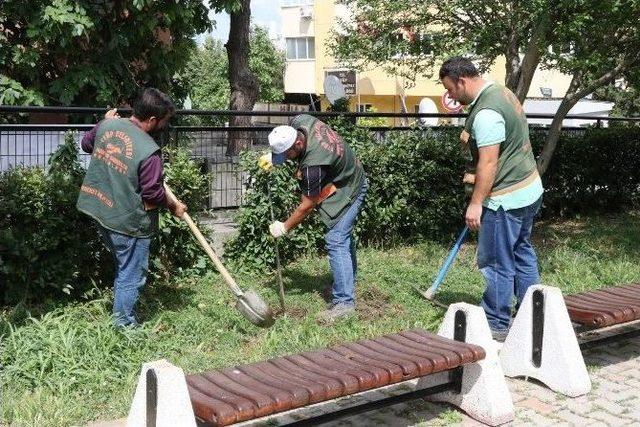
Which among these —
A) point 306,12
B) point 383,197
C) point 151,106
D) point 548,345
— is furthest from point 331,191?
point 306,12

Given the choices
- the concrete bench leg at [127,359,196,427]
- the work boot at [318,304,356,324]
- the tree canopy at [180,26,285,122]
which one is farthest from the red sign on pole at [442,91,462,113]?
the tree canopy at [180,26,285,122]

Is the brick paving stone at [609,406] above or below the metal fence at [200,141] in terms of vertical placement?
below

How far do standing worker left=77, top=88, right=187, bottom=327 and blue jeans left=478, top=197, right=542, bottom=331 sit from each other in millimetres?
2079

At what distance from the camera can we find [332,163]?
572 centimetres

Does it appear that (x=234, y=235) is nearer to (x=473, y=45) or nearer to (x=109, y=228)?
(x=109, y=228)

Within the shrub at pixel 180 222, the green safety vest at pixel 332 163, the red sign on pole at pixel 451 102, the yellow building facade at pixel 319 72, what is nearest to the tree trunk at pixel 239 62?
the red sign on pole at pixel 451 102

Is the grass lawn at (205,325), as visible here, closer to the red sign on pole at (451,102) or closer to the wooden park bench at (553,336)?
the wooden park bench at (553,336)

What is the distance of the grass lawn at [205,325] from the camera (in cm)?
430

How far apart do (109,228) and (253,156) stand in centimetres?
263

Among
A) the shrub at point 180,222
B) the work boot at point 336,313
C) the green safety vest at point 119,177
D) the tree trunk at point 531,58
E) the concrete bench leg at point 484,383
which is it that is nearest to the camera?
the concrete bench leg at point 484,383

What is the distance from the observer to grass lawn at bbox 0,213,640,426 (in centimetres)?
430

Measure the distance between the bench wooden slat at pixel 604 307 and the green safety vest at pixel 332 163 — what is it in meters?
1.78

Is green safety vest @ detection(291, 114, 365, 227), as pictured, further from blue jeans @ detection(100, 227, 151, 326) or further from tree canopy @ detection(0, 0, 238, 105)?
tree canopy @ detection(0, 0, 238, 105)

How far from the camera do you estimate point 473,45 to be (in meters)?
9.41
